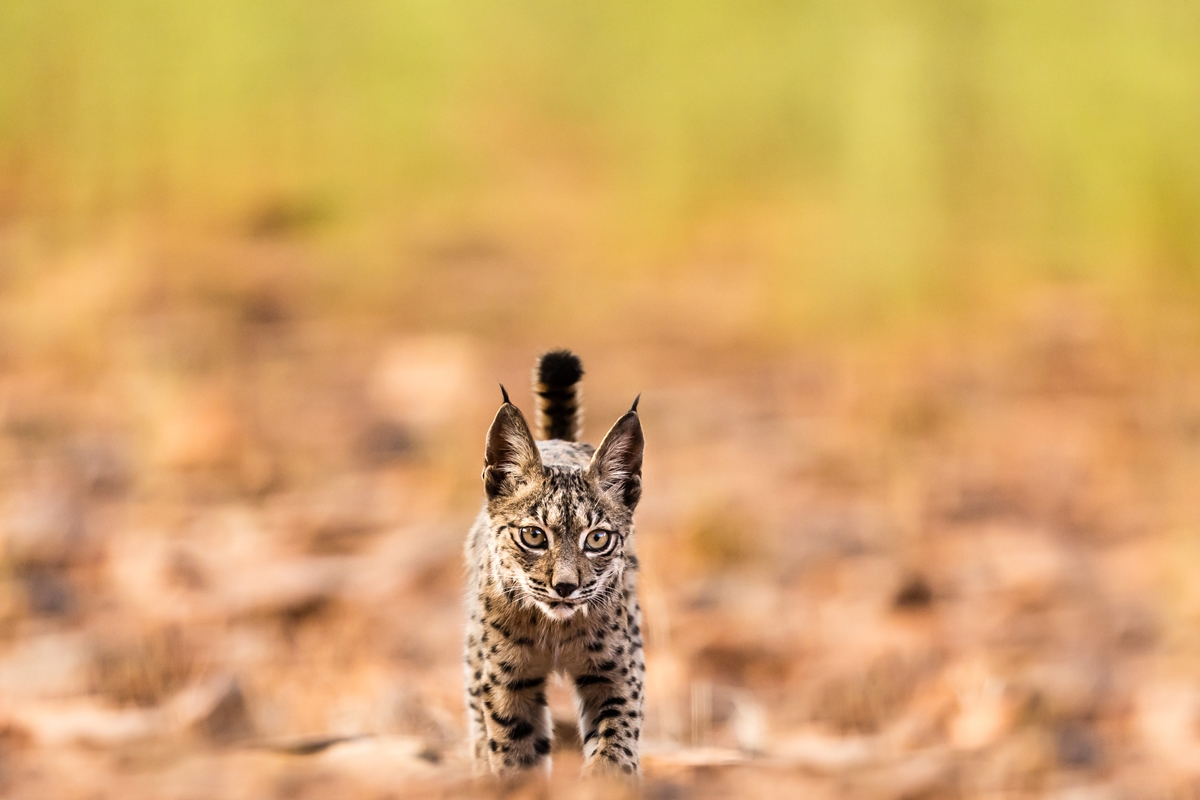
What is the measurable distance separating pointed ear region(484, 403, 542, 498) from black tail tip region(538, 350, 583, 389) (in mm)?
435

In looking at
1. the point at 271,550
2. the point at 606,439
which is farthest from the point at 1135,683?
the point at 271,550

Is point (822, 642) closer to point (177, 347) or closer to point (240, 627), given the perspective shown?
point (240, 627)

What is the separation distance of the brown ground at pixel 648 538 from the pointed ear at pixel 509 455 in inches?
36.5

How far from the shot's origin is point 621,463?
185 inches

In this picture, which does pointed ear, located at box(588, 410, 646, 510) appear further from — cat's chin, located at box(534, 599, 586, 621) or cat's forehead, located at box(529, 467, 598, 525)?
cat's chin, located at box(534, 599, 586, 621)

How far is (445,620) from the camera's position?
8.58 meters

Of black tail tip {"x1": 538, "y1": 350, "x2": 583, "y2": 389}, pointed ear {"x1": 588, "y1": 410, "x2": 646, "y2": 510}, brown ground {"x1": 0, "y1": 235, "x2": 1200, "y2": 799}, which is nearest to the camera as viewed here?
pointed ear {"x1": 588, "y1": 410, "x2": 646, "y2": 510}

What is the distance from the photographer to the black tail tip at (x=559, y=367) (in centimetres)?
512

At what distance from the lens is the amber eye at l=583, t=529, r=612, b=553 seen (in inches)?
185

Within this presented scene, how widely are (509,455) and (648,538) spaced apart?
5294 millimetres

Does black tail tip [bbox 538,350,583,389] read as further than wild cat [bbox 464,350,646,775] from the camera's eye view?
Result: Yes

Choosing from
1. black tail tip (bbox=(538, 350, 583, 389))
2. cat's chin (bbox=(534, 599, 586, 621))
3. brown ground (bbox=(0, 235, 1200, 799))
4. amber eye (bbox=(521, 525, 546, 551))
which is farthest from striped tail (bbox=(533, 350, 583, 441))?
brown ground (bbox=(0, 235, 1200, 799))

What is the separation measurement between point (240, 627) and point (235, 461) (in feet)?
10.4

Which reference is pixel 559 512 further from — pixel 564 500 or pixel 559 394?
pixel 559 394
